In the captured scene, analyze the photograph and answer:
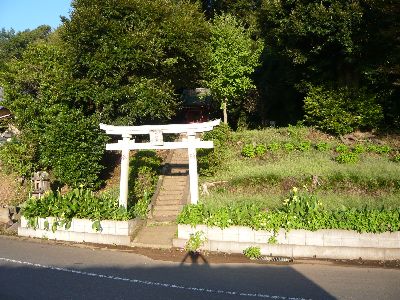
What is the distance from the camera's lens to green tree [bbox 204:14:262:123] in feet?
68.1

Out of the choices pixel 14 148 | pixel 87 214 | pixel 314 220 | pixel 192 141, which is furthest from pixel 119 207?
pixel 14 148

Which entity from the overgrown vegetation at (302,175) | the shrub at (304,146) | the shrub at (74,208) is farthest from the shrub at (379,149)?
the shrub at (74,208)

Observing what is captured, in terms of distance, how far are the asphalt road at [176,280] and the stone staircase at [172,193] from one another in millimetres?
2655

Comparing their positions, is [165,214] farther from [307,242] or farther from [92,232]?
[307,242]

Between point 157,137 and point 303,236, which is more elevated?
point 157,137

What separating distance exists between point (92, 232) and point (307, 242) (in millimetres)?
5533

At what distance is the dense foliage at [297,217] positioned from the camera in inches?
336

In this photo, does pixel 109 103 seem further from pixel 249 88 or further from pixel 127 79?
pixel 249 88

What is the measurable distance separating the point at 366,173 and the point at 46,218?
9709 mm

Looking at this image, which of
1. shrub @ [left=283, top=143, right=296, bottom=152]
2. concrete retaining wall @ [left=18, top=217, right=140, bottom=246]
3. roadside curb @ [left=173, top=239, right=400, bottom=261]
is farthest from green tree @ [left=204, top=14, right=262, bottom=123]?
roadside curb @ [left=173, top=239, right=400, bottom=261]

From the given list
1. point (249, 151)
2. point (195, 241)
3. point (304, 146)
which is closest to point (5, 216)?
point (195, 241)

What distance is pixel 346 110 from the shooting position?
1670 centimetres

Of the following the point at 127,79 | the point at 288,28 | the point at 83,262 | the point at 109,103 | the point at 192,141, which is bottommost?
the point at 83,262

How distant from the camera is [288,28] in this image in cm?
1648
